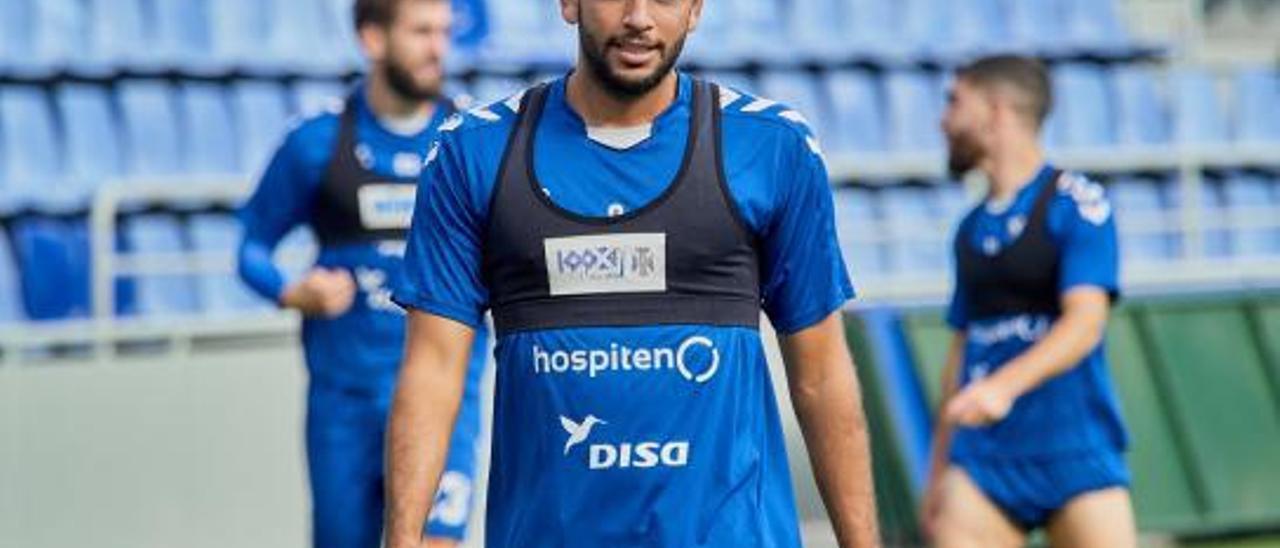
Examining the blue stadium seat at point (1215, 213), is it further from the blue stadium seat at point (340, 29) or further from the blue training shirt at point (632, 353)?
the blue training shirt at point (632, 353)

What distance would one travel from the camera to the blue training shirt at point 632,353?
5.19m

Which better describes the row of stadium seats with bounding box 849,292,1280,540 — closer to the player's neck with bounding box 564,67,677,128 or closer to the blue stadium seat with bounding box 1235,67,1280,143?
the blue stadium seat with bounding box 1235,67,1280,143

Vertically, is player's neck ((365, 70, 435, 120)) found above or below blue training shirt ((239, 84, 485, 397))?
above

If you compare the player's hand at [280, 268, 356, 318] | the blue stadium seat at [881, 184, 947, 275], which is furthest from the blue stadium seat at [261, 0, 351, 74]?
the player's hand at [280, 268, 356, 318]

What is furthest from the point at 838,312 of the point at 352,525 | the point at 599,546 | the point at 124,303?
the point at 124,303

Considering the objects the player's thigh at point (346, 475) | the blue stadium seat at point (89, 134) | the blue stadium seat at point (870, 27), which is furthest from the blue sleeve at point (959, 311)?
the blue stadium seat at point (870, 27)

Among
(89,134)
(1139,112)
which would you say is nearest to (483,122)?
(89,134)

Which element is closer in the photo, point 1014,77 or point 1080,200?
point 1080,200

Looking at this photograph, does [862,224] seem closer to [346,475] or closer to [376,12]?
[376,12]

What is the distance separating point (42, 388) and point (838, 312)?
319 inches

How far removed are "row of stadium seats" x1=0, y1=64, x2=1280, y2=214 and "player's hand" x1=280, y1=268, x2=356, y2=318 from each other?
7655 millimetres

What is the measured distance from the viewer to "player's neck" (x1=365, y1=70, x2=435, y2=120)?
29.5ft

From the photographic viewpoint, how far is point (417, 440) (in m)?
5.24

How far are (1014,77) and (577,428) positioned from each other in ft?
15.7
